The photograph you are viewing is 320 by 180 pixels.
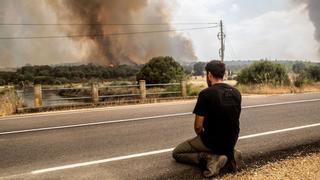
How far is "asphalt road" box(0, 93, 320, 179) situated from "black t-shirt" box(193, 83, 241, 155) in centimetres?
58

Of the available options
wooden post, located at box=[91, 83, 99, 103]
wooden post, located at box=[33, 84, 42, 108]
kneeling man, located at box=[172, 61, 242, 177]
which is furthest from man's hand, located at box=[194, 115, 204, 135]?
wooden post, located at box=[91, 83, 99, 103]

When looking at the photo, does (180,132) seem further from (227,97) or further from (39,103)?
(39,103)

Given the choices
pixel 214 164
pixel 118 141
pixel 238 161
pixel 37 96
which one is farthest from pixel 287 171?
pixel 37 96

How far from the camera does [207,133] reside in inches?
237

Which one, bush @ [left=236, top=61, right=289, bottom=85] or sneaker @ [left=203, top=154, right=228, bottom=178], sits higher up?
bush @ [left=236, top=61, right=289, bottom=85]

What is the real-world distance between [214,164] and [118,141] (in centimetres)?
314

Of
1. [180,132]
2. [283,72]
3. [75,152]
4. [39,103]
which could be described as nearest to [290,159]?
[180,132]

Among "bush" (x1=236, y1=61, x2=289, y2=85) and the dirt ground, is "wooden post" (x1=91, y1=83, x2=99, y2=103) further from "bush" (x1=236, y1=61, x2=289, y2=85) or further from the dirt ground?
"bush" (x1=236, y1=61, x2=289, y2=85)

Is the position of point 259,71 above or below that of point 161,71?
below

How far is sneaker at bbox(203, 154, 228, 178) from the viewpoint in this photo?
5.81 m

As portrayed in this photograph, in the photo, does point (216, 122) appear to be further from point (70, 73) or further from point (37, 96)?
point (70, 73)

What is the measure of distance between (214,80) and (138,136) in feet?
11.7

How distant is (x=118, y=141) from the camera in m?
8.55

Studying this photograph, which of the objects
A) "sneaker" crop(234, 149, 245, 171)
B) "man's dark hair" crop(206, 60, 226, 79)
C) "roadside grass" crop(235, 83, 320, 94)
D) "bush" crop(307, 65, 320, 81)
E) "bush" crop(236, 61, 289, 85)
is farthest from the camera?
"bush" crop(307, 65, 320, 81)
